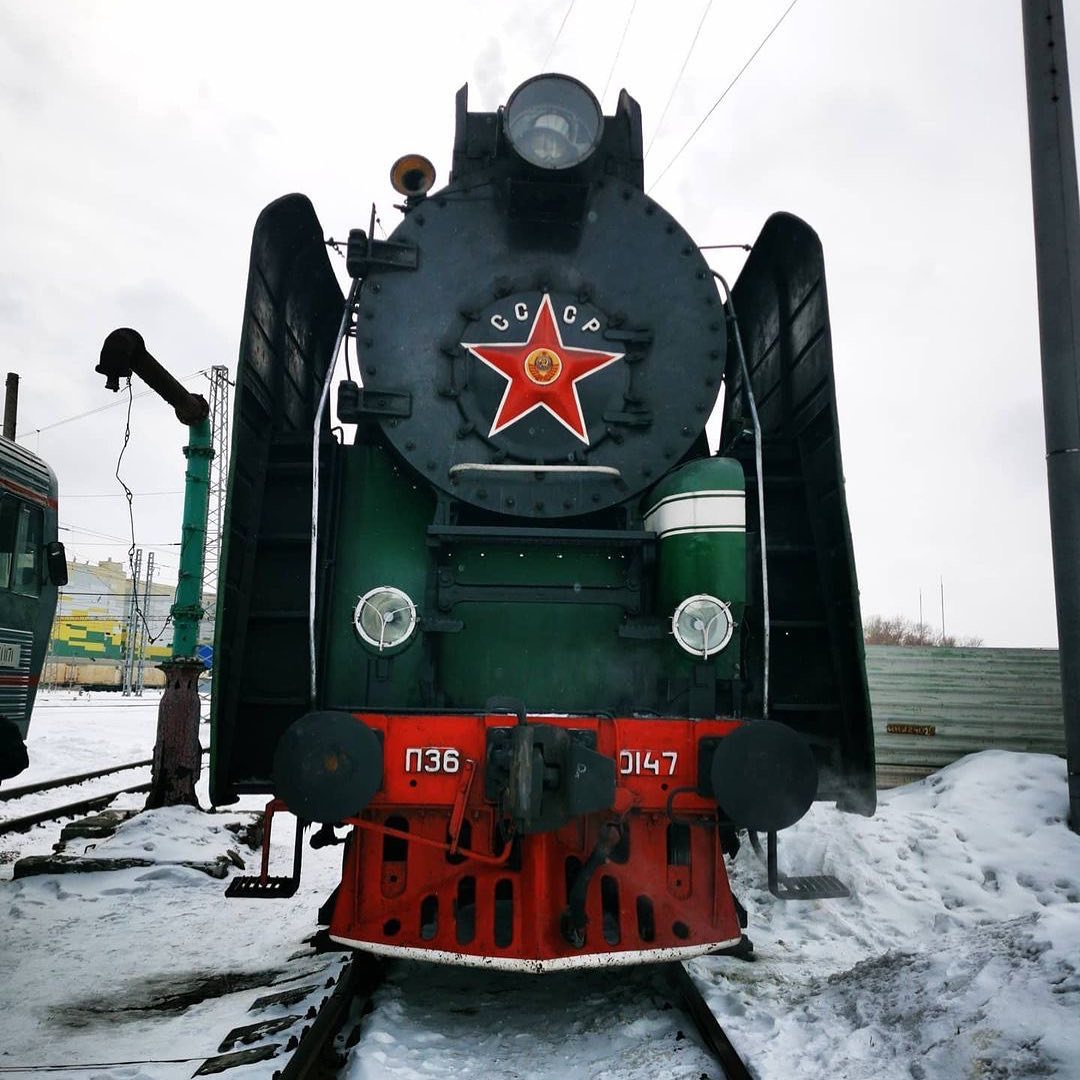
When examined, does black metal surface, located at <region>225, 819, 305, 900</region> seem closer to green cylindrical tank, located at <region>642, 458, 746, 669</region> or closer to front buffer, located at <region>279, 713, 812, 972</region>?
front buffer, located at <region>279, 713, 812, 972</region>

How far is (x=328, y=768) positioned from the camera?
295 cm

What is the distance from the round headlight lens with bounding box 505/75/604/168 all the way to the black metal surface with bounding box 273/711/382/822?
254cm

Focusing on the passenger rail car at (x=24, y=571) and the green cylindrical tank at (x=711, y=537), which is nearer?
the green cylindrical tank at (x=711, y=537)

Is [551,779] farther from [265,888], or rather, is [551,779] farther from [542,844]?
[265,888]

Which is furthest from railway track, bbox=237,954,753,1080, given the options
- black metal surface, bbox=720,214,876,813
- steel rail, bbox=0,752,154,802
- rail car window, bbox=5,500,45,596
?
steel rail, bbox=0,752,154,802

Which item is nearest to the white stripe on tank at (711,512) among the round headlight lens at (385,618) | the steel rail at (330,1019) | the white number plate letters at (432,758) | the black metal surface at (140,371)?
the round headlight lens at (385,618)

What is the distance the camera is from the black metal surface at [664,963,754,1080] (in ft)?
8.71

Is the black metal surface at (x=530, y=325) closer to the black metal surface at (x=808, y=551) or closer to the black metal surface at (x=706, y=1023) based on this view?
the black metal surface at (x=808, y=551)

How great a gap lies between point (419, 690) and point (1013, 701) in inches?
246

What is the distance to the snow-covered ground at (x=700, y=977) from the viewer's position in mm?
2746

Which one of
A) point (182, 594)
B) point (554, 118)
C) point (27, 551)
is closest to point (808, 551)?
point (554, 118)

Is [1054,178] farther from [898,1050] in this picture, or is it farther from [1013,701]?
[898,1050]

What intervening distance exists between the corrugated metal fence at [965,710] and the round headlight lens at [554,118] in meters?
5.52

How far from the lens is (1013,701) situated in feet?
25.5
